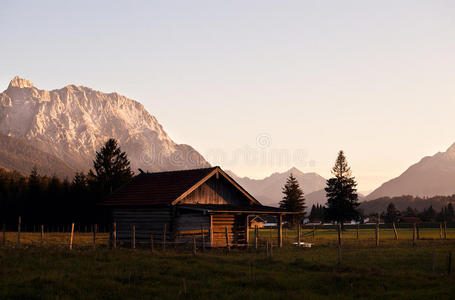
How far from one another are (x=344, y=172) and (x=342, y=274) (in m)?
76.4

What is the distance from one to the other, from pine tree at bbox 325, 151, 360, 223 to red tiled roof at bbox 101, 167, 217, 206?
56812 millimetres

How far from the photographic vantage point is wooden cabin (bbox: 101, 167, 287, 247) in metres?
33.1

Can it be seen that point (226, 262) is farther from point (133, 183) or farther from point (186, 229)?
point (133, 183)

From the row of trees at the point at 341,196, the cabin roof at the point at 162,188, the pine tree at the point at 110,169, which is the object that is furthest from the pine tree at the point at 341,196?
the cabin roof at the point at 162,188

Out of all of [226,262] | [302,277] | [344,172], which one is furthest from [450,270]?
[344,172]

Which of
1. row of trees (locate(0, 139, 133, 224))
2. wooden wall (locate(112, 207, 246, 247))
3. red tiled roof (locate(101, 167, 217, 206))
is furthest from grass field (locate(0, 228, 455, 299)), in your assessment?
row of trees (locate(0, 139, 133, 224))

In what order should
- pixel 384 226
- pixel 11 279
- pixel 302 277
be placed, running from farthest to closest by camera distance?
pixel 384 226
pixel 302 277
pixel 11 279

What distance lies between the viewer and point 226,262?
74.9 feet

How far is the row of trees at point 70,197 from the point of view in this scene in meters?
77.2

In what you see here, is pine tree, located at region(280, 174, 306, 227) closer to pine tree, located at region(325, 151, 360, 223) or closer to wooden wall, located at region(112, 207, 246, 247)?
pine tree, located at region(325, 151, 360, 223)

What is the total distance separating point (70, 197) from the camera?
3132 inches

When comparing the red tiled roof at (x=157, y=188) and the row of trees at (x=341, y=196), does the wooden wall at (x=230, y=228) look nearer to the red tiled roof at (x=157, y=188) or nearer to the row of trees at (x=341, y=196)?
the red tiled roof at (x=157, y=188)

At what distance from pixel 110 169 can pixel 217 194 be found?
1958 inches

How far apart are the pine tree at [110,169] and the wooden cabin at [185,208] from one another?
42.2m
